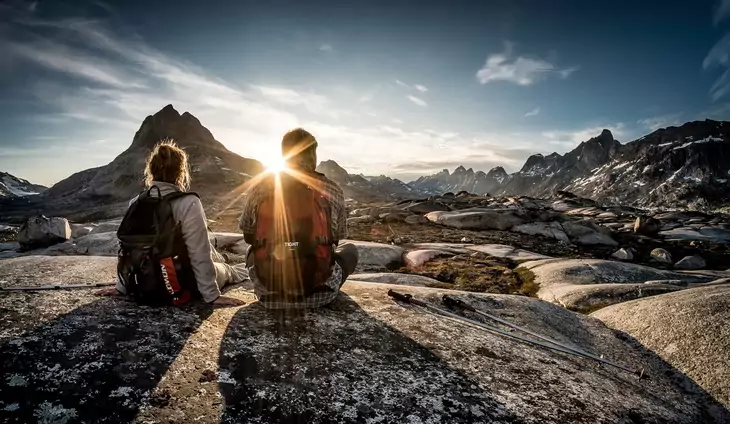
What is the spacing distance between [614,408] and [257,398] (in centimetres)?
535

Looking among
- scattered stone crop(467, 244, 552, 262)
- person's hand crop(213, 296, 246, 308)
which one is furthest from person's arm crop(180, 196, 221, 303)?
scattered stone crop(467, 244, 552, 262)

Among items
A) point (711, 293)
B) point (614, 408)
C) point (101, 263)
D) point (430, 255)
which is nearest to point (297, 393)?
point (614, 408)

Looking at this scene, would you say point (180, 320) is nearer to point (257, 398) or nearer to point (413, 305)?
point (257, 398)

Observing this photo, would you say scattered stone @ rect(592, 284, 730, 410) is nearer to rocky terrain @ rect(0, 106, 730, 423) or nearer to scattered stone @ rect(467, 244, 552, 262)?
rocky terrain @ rect(0, 106, 730, 423)

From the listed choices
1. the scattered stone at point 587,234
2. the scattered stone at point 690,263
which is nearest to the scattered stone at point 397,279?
the scattered stone at point 690,263

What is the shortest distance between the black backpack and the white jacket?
17 cm

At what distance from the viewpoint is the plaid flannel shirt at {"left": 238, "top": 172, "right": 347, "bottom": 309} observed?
7566 millimetres

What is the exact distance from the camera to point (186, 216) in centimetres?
734

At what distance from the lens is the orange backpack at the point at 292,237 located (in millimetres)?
7191

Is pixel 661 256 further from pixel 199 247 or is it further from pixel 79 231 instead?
pixel 79 231

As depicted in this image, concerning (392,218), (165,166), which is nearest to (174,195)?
(165,166)

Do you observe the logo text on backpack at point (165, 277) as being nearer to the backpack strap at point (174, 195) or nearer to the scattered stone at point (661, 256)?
the backpack strap at point (174, 195)

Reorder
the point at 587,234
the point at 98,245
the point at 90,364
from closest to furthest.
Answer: the point at 90,364, the point at 98,245, the point at 587,234

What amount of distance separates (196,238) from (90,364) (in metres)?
3.02
